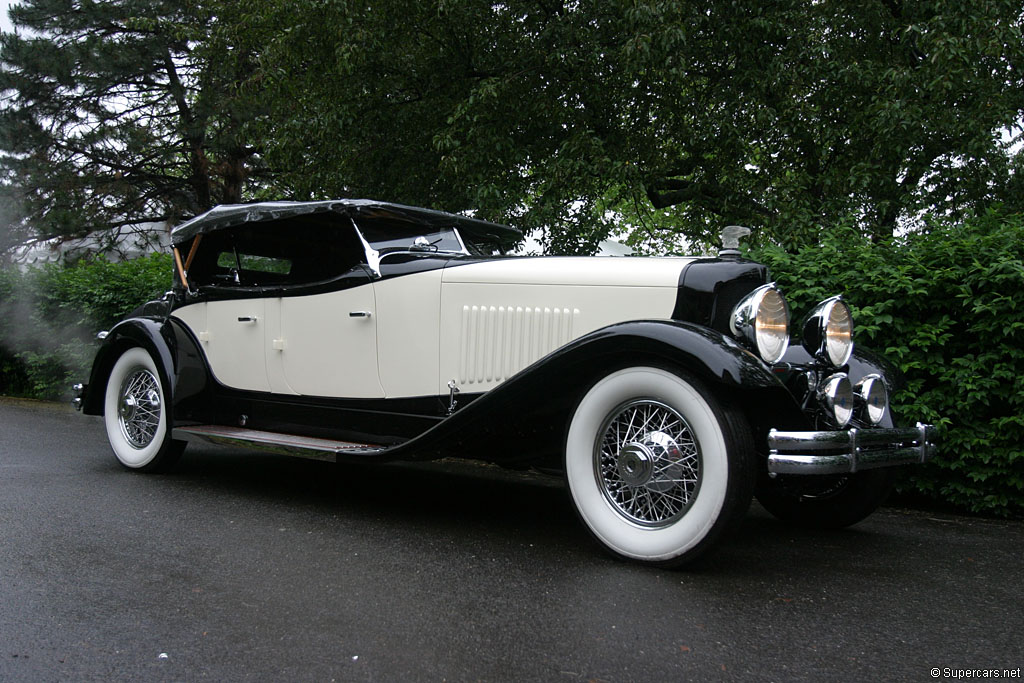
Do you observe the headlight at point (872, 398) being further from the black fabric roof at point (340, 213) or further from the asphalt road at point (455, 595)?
the black fabric roof at point (340, 213)

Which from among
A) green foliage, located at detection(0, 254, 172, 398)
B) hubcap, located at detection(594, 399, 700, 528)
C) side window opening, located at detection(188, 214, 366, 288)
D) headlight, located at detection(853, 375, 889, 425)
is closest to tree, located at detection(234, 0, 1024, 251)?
green foliage, located at detection(0, 254, 172, 398)

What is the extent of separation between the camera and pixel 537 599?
321 centimetres

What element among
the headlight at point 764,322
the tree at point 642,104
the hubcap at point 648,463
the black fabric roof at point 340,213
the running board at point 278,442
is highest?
the tree at point 642,104

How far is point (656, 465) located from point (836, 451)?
0.72m

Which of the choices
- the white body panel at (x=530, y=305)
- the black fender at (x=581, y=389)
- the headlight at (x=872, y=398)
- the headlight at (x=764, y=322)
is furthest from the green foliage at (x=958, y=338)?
the white body panel at (x=530, y=305)

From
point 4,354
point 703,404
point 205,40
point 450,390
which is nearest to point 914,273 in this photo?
point 703,404

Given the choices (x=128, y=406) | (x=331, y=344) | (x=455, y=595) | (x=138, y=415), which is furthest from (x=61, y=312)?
(x=455, y=595)

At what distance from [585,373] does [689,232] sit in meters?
8.26

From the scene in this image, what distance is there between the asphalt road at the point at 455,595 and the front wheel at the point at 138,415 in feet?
2.04

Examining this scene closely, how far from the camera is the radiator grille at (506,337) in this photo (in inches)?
167

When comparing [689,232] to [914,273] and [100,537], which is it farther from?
[100,537]

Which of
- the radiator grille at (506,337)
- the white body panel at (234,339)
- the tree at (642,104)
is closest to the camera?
the radiator grille at (506,337)

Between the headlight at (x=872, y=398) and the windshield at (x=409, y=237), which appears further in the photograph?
the windshield at (x=409, y=237)

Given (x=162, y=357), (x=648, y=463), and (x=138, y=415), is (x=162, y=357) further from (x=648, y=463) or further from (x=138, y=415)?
(x=648, y=463)
